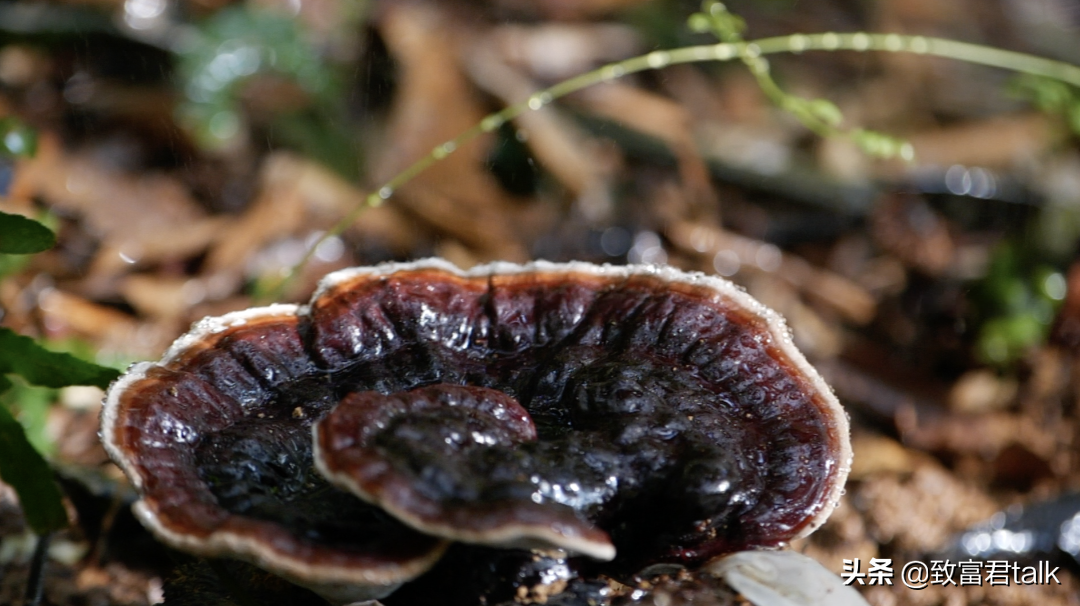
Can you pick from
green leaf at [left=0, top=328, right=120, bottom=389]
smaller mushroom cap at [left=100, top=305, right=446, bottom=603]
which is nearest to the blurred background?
green leaf at [left=0, top=328, right=120, bottom=389]

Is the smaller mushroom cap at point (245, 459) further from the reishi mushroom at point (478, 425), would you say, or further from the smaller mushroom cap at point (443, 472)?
the smaller mushroom cap at point (443, 472)

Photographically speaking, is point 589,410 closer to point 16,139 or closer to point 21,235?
point 21,235

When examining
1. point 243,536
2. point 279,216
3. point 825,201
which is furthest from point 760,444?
point 825,201


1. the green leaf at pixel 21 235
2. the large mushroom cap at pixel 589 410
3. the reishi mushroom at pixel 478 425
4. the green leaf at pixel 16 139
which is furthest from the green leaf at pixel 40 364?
the green leaf at pixel 16 139

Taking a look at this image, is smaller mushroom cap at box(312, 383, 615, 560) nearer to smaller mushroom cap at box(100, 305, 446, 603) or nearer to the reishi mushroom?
the reishi mushroom

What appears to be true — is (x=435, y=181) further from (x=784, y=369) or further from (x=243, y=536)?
(x=243, y=536)

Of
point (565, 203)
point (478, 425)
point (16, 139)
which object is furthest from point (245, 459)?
point (565, 203)
